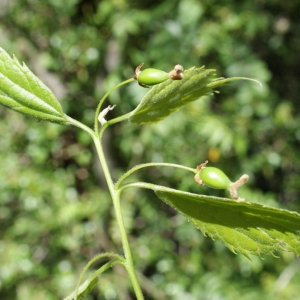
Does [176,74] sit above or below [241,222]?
above

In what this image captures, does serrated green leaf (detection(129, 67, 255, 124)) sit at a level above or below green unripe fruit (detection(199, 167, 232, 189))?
above

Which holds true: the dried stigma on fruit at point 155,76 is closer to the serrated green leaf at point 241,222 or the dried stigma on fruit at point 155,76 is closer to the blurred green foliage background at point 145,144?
the serrated green leaf at point 241,222

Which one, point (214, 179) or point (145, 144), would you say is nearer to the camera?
point (214, 179)

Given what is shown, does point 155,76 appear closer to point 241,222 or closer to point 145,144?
point 241,222

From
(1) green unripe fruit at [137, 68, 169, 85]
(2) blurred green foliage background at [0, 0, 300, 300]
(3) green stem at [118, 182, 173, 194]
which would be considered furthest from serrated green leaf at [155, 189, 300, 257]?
(2) blurred green foliage background at [0, 0, 300, 300]

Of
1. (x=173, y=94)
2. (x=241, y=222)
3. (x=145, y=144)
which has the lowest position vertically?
(x=241, y=222)

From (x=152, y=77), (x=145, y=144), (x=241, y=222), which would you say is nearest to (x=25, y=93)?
(x=152, y=77)

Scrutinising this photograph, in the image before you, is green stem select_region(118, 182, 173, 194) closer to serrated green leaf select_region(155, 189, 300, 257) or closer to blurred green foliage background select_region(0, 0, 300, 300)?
serrated green leaf select_region(155, 189, 300, 257)
